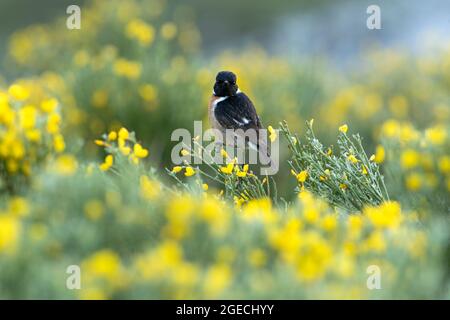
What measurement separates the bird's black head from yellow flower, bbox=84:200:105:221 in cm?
261

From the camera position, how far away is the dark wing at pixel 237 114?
192 inches

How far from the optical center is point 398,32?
57.5 feet

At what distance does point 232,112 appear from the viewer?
16.3 feet

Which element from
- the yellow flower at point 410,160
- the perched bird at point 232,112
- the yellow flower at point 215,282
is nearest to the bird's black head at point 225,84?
the perched bird at point 232,112

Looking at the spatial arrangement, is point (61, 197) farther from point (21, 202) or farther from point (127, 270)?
point (127, 270)

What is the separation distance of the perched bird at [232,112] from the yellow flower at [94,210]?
2254 mm

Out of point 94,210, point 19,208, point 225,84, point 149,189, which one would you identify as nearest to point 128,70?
point 225,84

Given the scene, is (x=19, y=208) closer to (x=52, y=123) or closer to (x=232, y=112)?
(x=52, y=123)

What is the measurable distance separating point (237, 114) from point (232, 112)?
0.14 ft

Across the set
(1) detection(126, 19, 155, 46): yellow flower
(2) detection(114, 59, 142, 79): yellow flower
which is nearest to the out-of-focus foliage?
(2) detection(114, 59, 142, 79): yellow flower

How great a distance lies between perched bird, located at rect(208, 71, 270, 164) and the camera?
15.6 feet

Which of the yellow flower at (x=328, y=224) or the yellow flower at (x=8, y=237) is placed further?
the yellow flower at (x=328, y=224)

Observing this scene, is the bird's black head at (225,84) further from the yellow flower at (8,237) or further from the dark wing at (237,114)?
the yellow flower at (8,237)

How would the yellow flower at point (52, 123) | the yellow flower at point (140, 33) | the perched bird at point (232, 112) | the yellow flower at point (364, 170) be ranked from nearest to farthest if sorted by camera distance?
1. the yellow flower at point (52, 123)
2. the yellow flower at point (364, 170)
3. the perched bird at point (232, 112)
4. the yellow flower at point (140, 33)
